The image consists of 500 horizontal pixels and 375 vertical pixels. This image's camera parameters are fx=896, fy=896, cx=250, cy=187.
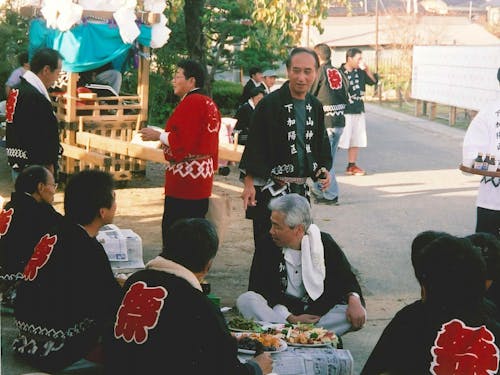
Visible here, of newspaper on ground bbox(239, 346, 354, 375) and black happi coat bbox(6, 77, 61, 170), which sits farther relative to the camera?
black happi coat bbox(6, 77, 61, 170)

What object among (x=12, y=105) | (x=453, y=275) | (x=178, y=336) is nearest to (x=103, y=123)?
(x=12, y=105)

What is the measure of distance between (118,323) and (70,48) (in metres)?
7.89

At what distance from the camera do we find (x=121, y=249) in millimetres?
6609

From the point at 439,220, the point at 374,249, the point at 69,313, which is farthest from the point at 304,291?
the point at 439,220

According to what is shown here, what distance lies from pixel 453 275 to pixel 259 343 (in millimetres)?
1307

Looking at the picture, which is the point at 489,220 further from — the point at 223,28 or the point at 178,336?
the point at 223,28

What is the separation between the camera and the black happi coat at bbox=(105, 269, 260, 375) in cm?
383

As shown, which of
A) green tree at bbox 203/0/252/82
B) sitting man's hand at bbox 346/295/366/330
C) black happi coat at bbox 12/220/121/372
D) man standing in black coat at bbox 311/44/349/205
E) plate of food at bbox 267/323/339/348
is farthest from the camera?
green tree at bbox 203/0/252/82

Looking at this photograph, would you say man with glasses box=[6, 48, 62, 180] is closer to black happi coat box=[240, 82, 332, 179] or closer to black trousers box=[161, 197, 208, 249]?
black trousers box=[161, 197, 208, 249]

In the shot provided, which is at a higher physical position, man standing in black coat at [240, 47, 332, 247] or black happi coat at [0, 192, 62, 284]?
man standing in black coat at [240, 47, 332, 247]

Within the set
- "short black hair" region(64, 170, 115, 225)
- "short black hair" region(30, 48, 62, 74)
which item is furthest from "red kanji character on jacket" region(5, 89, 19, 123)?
"short black hair" region(64, 170, 115, 225)

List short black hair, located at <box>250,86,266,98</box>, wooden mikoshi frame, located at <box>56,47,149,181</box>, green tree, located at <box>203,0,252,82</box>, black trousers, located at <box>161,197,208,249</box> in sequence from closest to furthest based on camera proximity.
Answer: black trousers, located at <box>161,197,208,249</box> → wooden mikoshi frame, located at <box>56,47,149,181</box> → short black hair, located at <box>250,86,266,98</box> → green tree, located at <box>203,0,252,82</box>

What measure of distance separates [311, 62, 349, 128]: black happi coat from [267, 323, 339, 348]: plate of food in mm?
6874

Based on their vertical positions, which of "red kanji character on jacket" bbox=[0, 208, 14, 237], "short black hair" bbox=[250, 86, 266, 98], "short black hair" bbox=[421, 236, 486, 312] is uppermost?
"short black hair" bbox=[250, 86, 266, 98]
